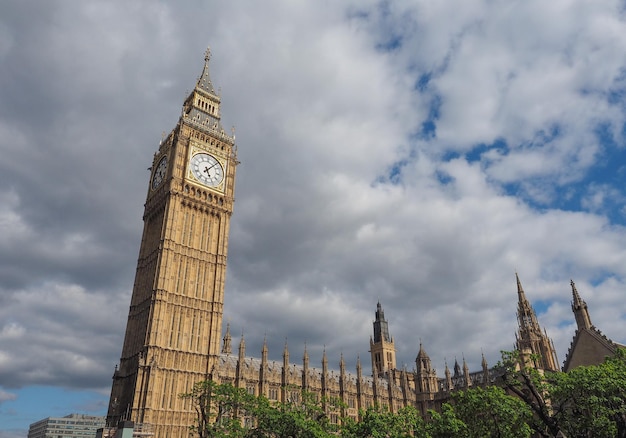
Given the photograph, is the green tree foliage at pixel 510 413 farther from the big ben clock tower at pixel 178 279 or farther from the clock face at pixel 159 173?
the clock face at pixel 159 173

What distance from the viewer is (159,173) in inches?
3083

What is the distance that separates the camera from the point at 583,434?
30375mm

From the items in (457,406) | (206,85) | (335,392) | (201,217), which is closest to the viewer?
(457,406)

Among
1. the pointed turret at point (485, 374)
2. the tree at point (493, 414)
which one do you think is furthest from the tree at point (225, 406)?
the pointed turret at point (485, 374)

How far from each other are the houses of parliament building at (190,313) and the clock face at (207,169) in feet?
0.60

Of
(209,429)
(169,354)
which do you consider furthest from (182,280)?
(209,429)

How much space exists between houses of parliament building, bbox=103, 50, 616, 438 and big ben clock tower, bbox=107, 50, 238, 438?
0.45ft

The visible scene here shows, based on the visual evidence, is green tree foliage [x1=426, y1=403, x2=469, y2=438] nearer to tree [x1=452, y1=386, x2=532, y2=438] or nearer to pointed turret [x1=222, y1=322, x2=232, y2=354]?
tree [x1=452, y1=386, x2=532, y2=438]

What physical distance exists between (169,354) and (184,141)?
1317 inches

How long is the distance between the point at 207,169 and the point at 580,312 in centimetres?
6044

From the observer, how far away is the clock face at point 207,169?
244 feet

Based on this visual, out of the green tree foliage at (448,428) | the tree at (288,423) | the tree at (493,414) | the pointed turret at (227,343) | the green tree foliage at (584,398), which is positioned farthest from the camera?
the pointed turret at (227,343)

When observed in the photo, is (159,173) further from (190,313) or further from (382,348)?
(382,348)

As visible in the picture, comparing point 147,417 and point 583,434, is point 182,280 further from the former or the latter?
point 583,434
